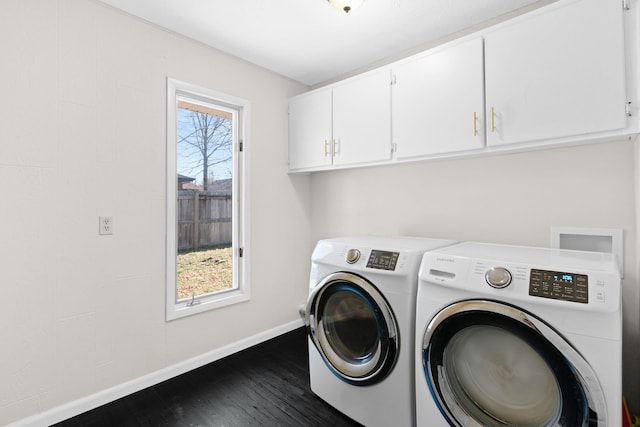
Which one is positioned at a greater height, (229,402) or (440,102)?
(440,102)

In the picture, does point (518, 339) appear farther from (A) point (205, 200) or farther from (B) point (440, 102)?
(A) point (205, 200)

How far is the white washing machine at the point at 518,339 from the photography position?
3.60ft

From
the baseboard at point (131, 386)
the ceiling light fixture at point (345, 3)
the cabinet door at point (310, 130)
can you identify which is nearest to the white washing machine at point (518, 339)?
the ceiling light fixture at point (345, 3)

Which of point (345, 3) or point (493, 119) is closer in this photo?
point (345, 3)

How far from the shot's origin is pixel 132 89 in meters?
2.07

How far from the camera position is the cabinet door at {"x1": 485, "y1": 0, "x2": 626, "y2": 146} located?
146cm

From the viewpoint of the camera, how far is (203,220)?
2529 millimetres

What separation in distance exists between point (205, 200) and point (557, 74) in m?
2.38

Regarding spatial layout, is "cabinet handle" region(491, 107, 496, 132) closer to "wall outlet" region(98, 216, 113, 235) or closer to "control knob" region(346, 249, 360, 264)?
"control knob" region(346, 249, 360, 264)

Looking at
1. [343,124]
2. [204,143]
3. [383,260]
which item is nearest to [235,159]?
[204,143]

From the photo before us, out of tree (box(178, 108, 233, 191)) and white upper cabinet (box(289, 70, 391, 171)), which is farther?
tree (box(178, 108, 233, 191))

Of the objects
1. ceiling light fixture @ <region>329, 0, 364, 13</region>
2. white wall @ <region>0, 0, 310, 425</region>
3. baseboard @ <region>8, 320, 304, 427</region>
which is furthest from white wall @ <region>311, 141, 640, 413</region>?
white wall @ <region>0, 0, 310, 425</region>

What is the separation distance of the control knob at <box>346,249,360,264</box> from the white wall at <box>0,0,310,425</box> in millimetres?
1326

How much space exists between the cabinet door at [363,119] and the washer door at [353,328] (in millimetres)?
1014
